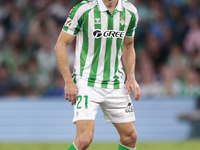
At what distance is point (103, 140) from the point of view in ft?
30.5

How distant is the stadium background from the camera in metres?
9.42

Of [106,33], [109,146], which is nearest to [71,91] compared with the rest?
[106,33]

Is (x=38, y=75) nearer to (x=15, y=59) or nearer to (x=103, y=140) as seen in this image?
(x=15, y=59)

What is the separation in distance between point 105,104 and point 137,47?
5872 mm

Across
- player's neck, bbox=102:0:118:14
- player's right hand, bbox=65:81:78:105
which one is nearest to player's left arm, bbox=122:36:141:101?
player's neck, bbox=102:0:118:14

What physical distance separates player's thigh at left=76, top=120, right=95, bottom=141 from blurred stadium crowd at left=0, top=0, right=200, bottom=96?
5.10m

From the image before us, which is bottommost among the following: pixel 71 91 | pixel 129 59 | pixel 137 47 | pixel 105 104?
pixel 105 104

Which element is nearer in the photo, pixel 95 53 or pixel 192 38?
pixel 95 53

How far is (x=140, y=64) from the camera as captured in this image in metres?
10.1

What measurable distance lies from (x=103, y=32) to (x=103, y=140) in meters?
4.84

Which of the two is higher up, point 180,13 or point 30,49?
point 180,13

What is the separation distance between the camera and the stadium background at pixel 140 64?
9.42 meters

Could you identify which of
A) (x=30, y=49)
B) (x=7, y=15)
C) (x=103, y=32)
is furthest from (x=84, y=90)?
(x=7, y=15)

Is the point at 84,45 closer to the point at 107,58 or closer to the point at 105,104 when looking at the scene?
the point at 107,58
